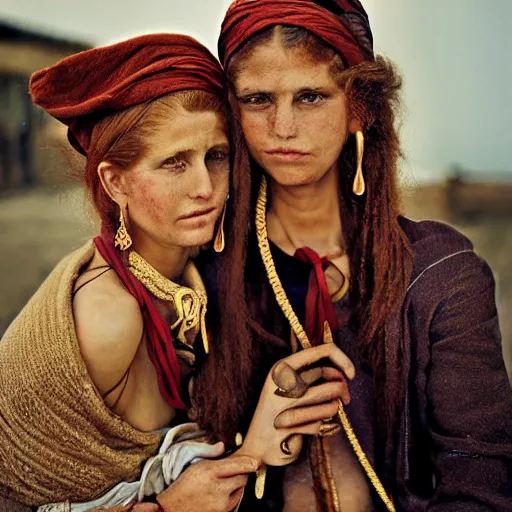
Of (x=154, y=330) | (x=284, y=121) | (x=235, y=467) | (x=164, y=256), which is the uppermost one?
(x=284, y=121)

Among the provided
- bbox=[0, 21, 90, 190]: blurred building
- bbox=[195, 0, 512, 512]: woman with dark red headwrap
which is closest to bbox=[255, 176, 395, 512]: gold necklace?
bbox=[195, 0, 512, 512]: woman with dark red headwrap

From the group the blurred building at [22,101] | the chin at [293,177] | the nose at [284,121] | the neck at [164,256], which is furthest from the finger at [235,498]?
the blurred building at [22,101]

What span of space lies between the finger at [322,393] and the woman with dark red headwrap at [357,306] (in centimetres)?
5

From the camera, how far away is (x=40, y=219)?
208cm

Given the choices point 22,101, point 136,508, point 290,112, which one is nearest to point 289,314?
point 290,112

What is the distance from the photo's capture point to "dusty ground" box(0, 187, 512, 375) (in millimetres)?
2021

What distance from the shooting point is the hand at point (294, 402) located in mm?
1763

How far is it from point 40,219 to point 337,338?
3.02 feet

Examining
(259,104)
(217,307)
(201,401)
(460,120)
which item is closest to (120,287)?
(217,307)

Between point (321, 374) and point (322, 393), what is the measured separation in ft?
0.17

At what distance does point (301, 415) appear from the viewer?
1.76 meters

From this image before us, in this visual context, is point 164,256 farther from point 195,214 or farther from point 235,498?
point 235,498

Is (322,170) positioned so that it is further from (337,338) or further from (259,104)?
(337,338)

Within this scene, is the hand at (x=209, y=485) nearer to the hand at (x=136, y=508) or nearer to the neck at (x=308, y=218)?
the hand at (x=136, y=508)
